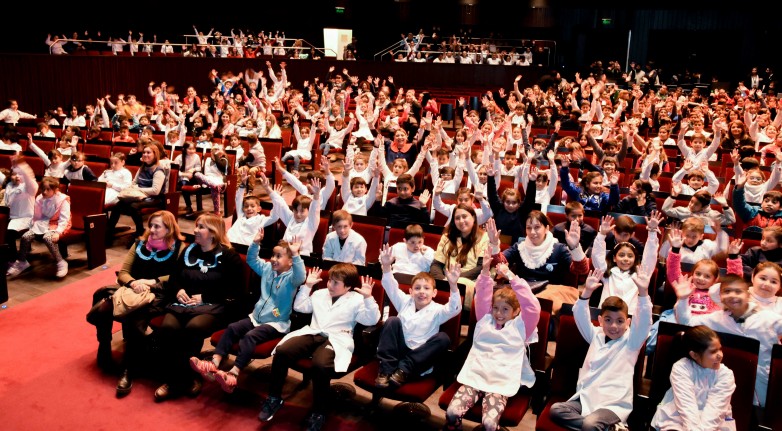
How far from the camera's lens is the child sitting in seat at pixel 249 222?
5488 millimetres

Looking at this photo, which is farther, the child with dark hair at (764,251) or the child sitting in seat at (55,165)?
the child sitting in seat at (55,165)

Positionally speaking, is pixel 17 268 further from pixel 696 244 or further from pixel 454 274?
pixel 696 244

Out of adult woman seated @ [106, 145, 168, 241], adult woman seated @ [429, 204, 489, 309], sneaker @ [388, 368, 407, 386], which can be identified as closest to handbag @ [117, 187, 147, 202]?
adult woman seated @ [106, 145, 168, 241]

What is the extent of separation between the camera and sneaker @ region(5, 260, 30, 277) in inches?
235

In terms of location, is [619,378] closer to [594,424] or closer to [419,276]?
[594,424]

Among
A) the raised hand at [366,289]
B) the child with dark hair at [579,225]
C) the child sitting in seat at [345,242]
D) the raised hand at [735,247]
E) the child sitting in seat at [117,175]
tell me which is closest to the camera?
the raised hand at [366,289]

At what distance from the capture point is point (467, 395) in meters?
3.40

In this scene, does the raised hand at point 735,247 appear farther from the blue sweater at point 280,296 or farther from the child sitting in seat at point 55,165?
the child sitting in seat at point 55,165

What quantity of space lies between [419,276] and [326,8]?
18.9 m

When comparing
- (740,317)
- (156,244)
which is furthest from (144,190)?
(740,317)

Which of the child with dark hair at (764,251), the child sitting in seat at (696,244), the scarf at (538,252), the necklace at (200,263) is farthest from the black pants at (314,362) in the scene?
the child with dark hair at (764,251)

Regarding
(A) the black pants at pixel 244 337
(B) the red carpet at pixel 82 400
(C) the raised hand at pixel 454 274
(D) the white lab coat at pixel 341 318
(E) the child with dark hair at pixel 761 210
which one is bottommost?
(B) the red carpet at pixel 82 400

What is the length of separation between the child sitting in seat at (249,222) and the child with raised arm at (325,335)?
58.6 inches

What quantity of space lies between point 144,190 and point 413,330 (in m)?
4.20
